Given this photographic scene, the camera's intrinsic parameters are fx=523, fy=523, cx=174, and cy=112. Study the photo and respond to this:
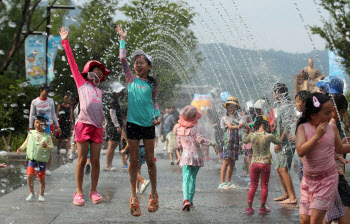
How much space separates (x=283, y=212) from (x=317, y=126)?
8.28 feet

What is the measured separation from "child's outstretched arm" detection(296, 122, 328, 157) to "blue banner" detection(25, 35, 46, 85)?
1392 cm

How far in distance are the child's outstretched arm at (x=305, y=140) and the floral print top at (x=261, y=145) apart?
2.53 m

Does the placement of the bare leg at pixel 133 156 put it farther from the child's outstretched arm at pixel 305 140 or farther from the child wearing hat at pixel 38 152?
the child's outstretched arm at pixel 305 140

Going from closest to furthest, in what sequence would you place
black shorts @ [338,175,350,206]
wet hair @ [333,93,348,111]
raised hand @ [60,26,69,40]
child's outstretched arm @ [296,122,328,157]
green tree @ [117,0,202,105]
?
child's outstretched arm @ [296,122,328,157] → black shorts @ [338,175,350,206] → wet hair @ [333,93,348,111] → raised hand @ [60,26,69,40] → green tree @ [117,0,202,105]

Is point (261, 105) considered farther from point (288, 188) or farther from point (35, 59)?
point (35, 59)

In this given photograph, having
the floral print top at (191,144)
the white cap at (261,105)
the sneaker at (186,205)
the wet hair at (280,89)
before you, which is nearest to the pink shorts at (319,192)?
the sneaker at (186,205)

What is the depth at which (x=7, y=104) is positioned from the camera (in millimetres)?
15570

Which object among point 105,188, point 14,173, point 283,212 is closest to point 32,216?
point 105,188

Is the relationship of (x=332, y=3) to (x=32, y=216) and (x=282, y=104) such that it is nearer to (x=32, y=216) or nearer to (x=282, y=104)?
(x=282, y=104)

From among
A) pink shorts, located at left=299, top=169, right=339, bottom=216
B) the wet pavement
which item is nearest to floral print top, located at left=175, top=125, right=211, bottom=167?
the wet pavement

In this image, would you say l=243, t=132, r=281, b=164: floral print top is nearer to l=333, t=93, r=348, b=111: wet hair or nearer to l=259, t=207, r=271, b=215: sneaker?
l=259, t=207, r=271, b=215: sneaker

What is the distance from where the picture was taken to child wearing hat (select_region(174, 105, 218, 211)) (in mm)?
7000

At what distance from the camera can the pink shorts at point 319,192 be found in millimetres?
4285

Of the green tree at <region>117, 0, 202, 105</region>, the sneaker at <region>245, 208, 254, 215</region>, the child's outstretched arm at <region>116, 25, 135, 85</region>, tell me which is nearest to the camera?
the child's outstretched arm at <region>116, 25, 135, 85</region>
